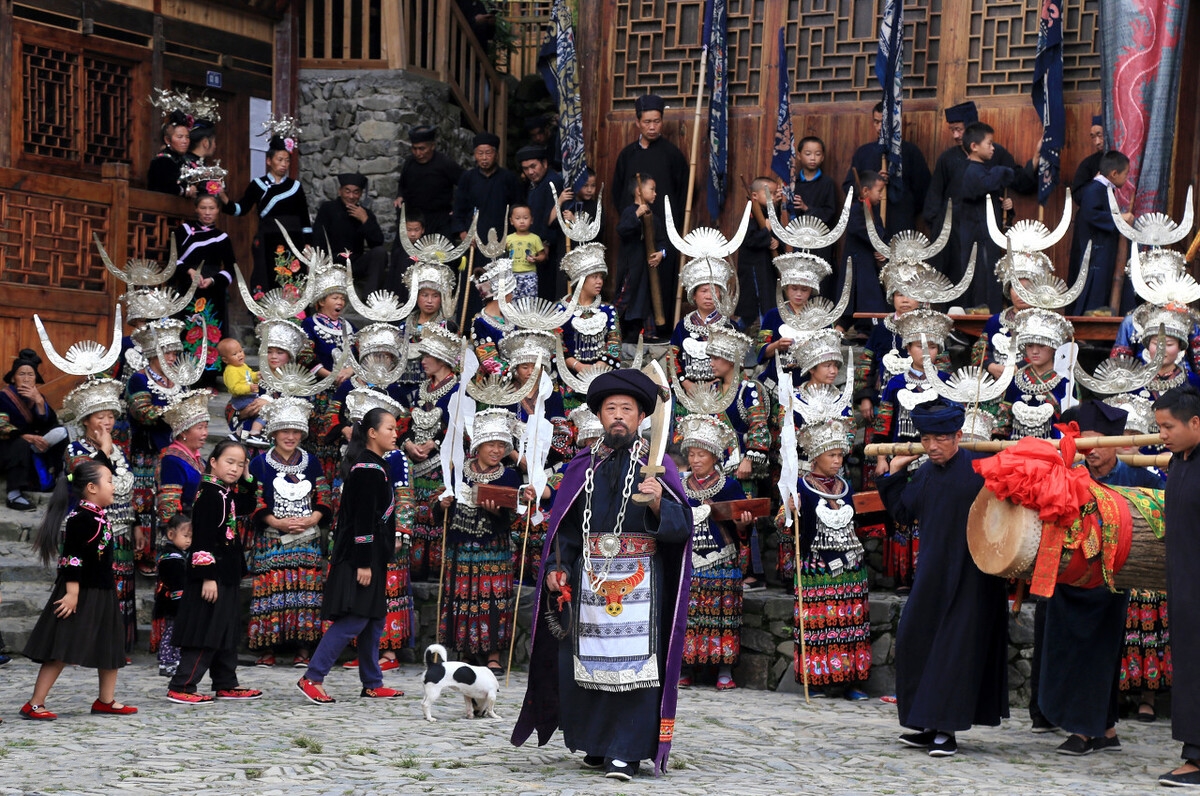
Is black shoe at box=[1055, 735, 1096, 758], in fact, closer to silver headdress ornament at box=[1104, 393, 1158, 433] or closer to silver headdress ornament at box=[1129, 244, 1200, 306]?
silver headdress ornament at box=[1104, 393, 1158, 433]

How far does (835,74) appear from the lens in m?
14.1

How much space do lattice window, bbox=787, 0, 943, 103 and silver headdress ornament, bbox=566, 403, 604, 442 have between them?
15.8 feet

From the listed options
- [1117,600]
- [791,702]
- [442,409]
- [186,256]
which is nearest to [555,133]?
[186,256]

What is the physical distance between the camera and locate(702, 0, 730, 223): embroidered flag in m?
14.0

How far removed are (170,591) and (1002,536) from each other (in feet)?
15.6

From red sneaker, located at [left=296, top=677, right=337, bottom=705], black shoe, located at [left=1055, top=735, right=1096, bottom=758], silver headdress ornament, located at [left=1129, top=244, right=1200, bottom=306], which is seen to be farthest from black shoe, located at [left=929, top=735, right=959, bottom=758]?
silver headdress ornament, located at [left=1129, top=244, right=1200, bottom=306]

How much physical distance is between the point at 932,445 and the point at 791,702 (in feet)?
7.51

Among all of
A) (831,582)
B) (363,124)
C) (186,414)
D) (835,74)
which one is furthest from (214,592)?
(363,124)

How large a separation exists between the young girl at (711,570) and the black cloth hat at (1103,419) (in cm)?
197

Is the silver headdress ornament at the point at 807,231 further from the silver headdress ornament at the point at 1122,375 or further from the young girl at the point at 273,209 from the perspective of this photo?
the young girl at the point at 273,209

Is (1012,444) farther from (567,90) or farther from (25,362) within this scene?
(567,90)

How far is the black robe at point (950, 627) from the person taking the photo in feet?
24.2

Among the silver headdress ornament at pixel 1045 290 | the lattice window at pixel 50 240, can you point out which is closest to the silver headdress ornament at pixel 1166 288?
the silver headdress ornament at pixel 1045 290

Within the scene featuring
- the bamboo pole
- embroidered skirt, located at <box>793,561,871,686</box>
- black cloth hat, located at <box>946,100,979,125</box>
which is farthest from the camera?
black cloth hat, located at <box>946,100,979,125</box>
